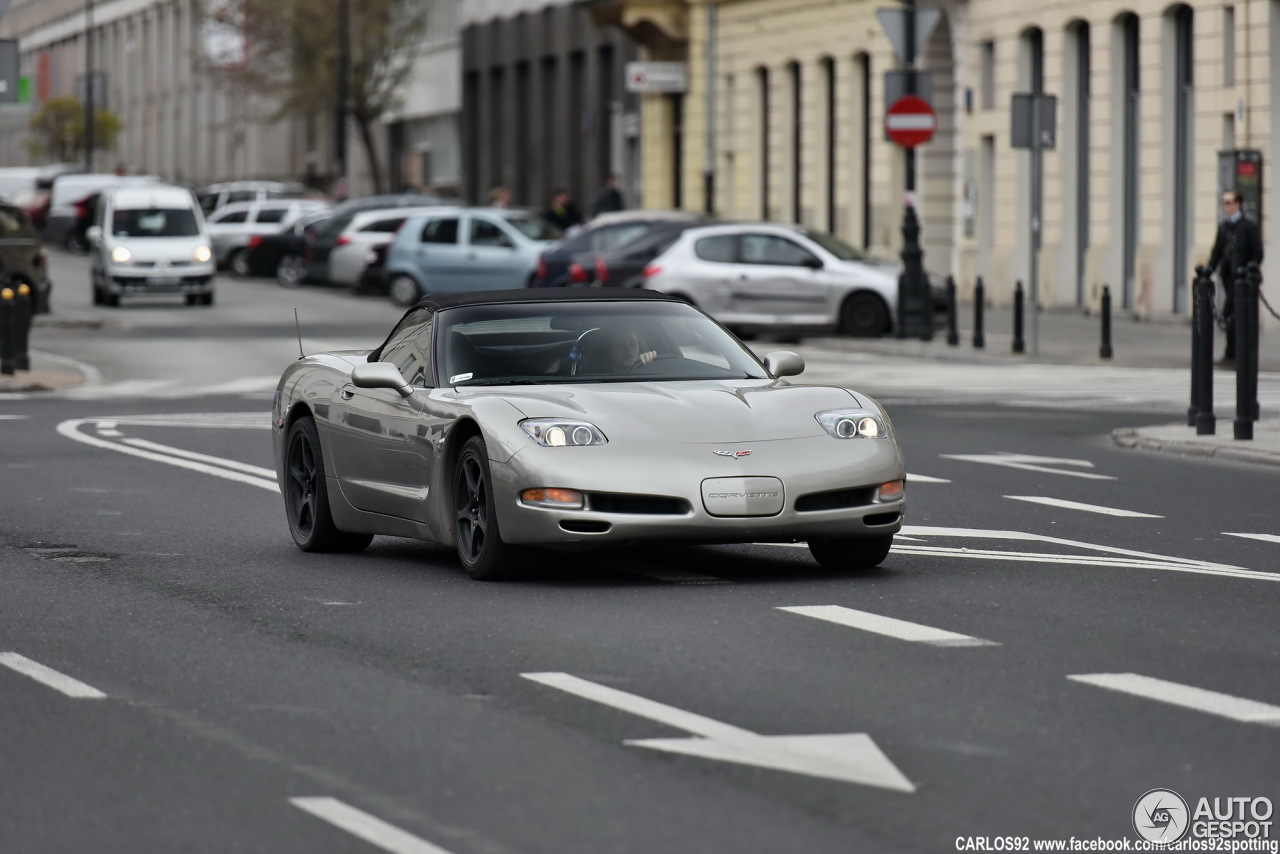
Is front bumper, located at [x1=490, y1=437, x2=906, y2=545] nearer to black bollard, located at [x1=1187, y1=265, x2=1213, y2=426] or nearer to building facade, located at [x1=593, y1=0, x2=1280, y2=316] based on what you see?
black bollard, located at [x1=1187, y1=265, x2=1213, y2=426]

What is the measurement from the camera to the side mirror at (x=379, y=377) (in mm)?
11359

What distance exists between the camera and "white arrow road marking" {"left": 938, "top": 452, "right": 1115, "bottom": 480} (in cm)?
1652

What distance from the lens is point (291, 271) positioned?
52.2 meters

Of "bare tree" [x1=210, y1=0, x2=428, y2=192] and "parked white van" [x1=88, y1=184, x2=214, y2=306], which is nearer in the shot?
"parked white van" [x1=88, y1=184, x2=214, y2=306]

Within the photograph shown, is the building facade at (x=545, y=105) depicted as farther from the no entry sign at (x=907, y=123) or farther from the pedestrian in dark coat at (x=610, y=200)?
the no entry sign at (x=907, y=123)

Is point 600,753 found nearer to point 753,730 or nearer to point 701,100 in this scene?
point 753,730

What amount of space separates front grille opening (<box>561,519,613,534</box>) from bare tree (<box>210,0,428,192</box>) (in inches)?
2415

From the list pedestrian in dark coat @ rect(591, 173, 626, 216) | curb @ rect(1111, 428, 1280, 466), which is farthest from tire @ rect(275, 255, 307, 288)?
curb @ rect(1111, 428, 1280, 466)

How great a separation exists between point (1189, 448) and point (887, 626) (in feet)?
29.1

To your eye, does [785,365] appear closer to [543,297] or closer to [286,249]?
[543,297]

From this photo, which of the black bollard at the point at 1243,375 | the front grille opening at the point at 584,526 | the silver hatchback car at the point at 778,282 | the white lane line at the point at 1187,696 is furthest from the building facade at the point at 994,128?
the white lane line at the point at 1187,696

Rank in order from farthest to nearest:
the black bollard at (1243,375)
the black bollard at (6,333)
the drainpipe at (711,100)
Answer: the drainpipe at (711,100) < the black bollard at (6,333) < the black bollard at (1243,375)

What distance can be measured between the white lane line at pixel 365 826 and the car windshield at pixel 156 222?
37.4 metres

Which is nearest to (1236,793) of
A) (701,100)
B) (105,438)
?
(105,438)
